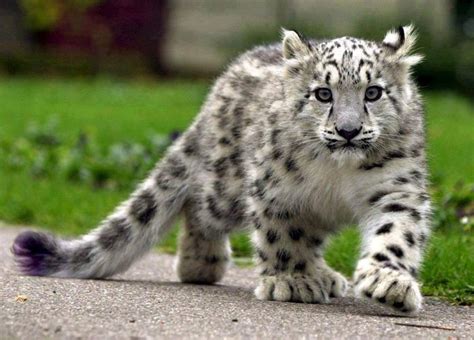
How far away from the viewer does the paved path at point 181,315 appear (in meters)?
5.03

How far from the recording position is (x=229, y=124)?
22.7 ft

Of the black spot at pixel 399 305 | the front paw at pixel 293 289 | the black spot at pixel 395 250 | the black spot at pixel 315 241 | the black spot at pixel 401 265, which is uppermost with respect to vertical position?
the black spot at pixel 395 250

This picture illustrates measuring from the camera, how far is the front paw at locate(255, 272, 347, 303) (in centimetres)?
621

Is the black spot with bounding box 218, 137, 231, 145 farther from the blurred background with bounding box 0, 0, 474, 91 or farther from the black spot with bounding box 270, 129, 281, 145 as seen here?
the blurred background with bounding box 0, 0, 474, 91

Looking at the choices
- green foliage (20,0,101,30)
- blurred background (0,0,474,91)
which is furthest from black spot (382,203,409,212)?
green foliage (20,0,101,30)

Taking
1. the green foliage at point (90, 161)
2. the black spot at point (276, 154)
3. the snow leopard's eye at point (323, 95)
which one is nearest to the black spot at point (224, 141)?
the black spot at point (276, 154)

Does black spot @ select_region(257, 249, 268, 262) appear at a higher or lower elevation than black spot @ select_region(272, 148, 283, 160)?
lower

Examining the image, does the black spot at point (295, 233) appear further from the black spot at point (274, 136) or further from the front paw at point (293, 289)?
the black spot at point (274, 136)

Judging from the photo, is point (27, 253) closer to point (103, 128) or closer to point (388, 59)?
point (388, 59)

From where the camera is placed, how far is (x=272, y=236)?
20.7 feet

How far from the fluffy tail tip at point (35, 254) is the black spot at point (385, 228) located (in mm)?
1934

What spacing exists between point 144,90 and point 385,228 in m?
16.7

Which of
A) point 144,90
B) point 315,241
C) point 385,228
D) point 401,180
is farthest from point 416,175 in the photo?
point 144,90

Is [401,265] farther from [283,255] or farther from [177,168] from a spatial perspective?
[177,168]
